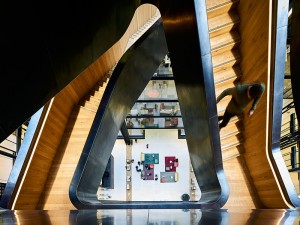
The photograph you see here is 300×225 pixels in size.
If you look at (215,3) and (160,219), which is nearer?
(160,219)

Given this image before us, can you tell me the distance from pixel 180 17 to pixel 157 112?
791cm

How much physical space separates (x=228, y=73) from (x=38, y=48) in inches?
207

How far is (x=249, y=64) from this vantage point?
633 cm

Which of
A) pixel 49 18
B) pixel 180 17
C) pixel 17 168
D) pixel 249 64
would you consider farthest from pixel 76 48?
pixel 249 64

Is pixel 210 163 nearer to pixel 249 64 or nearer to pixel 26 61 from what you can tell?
pixel 249 64

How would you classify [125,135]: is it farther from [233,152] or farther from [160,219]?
[160,219]

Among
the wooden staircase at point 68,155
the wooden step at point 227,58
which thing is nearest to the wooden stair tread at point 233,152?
the wooden step at point 227,58

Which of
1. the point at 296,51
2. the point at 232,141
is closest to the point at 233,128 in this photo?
the point at 232,141

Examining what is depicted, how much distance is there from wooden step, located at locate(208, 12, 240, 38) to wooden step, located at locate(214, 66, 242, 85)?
2.67ft

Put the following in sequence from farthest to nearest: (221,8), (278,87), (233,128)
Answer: (233,128) < (221,8) < (278,87)

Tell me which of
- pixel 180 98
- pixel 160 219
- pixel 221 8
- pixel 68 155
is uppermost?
pixel 221 8

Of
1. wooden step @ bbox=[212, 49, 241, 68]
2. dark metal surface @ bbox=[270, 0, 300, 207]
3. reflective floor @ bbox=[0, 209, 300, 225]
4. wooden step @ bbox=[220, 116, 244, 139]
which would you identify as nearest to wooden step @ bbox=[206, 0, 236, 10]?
wooden step @ bbox=[212, 49, 241, 68]

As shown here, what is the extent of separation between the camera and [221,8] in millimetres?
6340

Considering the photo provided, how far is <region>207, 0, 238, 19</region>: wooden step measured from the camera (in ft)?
20.5
